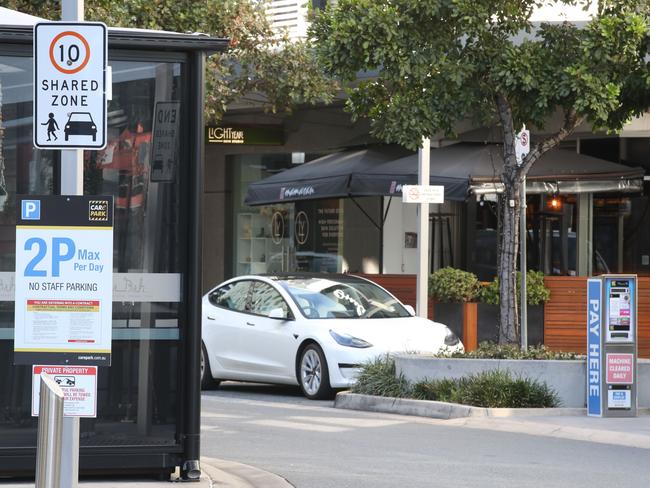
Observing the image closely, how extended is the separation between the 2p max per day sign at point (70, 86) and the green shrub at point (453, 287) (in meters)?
14.3

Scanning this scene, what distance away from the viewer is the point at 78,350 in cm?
638

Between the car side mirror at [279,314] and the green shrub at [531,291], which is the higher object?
the green shrub at [531,291]

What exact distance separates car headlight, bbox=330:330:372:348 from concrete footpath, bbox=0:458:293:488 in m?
5.41

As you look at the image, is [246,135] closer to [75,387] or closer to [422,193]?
[422,193]

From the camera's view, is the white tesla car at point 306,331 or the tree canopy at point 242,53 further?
the tree canopy at point 242,53

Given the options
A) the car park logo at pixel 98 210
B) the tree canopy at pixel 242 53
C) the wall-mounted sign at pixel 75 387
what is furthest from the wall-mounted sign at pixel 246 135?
the wall-mounted sign at pixel 75 387

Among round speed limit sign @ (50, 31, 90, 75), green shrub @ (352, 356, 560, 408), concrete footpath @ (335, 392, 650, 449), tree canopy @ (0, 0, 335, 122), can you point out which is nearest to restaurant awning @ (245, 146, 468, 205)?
tree canopy @ (0, 0, 335, 122)

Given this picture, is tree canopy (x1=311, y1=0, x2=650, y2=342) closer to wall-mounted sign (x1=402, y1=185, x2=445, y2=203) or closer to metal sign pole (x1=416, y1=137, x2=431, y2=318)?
wall-mounted sign (x1=402, y1=185, x2=445, y2=203)

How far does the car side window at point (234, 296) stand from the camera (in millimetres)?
17062

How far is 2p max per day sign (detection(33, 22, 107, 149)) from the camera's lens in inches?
258

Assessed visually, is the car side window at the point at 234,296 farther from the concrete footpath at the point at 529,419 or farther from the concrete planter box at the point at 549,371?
the concrete planter box at the point at 549,371

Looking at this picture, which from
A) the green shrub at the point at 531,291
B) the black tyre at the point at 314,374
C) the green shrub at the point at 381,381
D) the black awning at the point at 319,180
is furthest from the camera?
the black awning at the point at 319,180

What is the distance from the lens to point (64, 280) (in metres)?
6.54

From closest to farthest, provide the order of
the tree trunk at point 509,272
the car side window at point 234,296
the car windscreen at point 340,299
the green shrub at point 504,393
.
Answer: the green shrub at point 504,393 → the tree trunk at point 509,272 → the car windscreen at point 340,299 → the car side window at point 234,296
